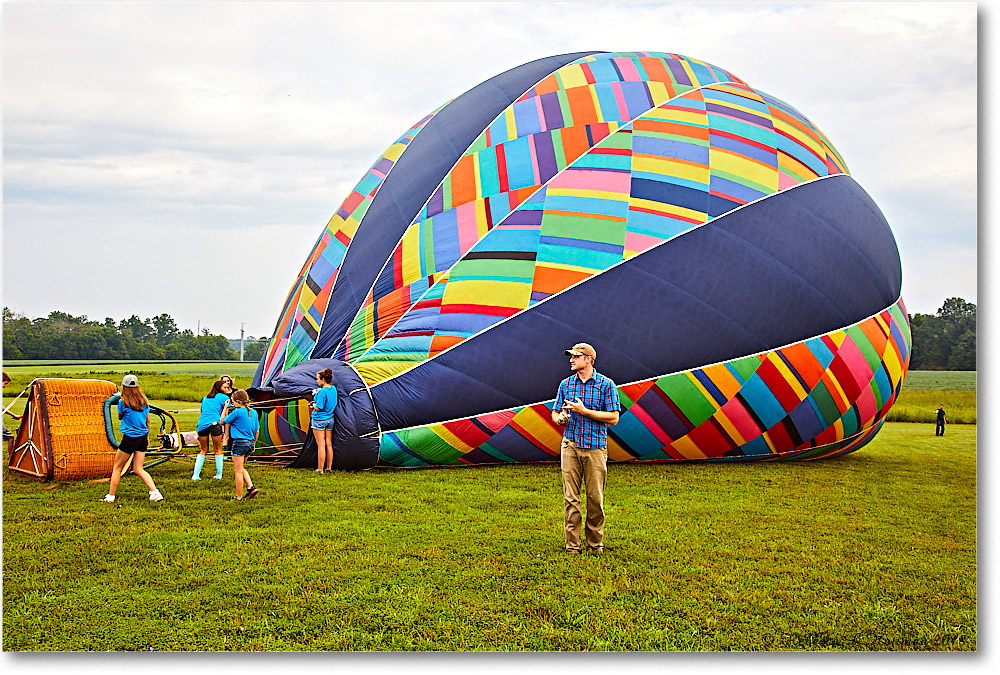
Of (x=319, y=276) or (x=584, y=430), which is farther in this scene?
(x=319, y=276)

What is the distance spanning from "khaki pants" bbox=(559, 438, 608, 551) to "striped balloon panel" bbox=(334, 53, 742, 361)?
3.12 metres

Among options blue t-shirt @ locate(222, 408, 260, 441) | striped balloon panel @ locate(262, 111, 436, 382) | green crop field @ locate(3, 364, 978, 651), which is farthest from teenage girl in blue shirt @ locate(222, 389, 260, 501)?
striped balloon panel @ locate(262, 111, 436, 382)

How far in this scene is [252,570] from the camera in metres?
3.96

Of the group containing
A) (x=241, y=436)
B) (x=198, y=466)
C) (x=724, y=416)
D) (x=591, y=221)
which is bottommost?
(x=198, y=466)

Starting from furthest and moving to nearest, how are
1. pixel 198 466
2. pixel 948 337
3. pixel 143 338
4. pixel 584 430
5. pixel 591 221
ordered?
pixel 143 338 < pixel 591 221 < pixel 198 466 < pixel 948 337 < pixel 584 430

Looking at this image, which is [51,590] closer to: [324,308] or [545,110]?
[324,308]

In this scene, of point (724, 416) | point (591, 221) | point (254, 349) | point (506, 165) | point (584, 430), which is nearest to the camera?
point (584, 430)

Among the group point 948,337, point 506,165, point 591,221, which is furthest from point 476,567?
point 506,165

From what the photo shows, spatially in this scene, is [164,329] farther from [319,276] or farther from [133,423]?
[133,423]

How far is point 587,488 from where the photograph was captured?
429cm

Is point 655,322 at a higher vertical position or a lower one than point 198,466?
higher

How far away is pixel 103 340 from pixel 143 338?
0.79m

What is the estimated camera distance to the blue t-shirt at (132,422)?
536 centimetres

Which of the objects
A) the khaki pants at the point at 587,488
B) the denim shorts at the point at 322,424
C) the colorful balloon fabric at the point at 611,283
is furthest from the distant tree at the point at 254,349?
the khaki pants at the point at 587,488
